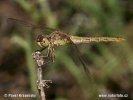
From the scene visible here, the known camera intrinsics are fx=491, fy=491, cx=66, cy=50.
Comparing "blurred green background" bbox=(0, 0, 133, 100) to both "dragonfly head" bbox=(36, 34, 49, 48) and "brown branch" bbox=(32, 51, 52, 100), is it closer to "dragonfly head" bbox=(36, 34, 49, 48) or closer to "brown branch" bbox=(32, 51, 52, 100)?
"dragonfly head" bbox=(36, 34, 49, 48)

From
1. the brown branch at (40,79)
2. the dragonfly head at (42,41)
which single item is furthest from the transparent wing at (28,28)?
the brown branch at (40,79)

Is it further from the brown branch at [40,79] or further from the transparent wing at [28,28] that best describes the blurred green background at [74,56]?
the brown branch at [40,79]

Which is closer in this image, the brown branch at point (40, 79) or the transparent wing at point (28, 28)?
the brown branch at point (40, 79)

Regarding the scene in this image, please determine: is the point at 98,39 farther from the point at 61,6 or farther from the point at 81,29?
the point at 61,6

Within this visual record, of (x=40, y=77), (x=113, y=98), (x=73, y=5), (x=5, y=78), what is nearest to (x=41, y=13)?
(x=73, y=5)

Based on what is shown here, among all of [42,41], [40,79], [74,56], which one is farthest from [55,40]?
[40,79]

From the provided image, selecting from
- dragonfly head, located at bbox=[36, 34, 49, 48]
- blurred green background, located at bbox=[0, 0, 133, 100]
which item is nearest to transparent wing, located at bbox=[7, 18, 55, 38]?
blurred green background, located at bbox=[0, 0, 133, 100]

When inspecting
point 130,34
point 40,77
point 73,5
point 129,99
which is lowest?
point 129,99

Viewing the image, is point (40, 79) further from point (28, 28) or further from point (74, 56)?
point (28, 28)
